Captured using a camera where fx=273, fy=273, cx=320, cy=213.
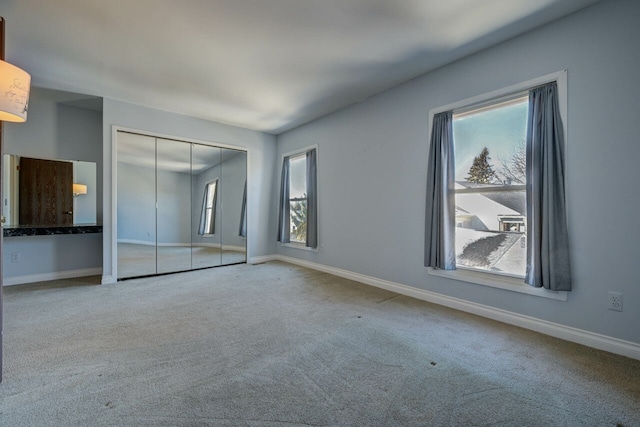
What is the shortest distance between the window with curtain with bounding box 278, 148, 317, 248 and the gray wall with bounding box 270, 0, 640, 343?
1.45 m

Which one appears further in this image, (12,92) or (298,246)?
(298,246)

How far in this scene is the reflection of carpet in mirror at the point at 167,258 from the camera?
3.98m

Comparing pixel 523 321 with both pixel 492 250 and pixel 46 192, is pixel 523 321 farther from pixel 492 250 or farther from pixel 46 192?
pixel 46 192

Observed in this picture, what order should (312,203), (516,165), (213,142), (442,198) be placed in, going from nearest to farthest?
1. (516,165)
2. (442,198)
3. (312,203)
4. (213,142)

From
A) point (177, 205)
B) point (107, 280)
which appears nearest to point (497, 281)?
point (177, 205)

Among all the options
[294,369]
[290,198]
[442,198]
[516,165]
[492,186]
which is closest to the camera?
[294,369]

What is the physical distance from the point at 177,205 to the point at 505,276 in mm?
4521

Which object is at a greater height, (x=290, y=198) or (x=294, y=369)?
(x=290, y=198)

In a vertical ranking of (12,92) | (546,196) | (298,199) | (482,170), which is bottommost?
(546,196)

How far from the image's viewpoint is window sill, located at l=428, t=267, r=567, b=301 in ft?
7.45

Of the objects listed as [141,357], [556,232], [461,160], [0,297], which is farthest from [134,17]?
[556,232]

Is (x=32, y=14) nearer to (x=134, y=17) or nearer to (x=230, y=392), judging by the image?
(x=134, y=17)

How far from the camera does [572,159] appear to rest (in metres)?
2.17

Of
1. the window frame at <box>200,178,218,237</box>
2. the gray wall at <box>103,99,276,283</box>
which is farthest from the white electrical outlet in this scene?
the window frame at <box>200,178,218,237</box>
